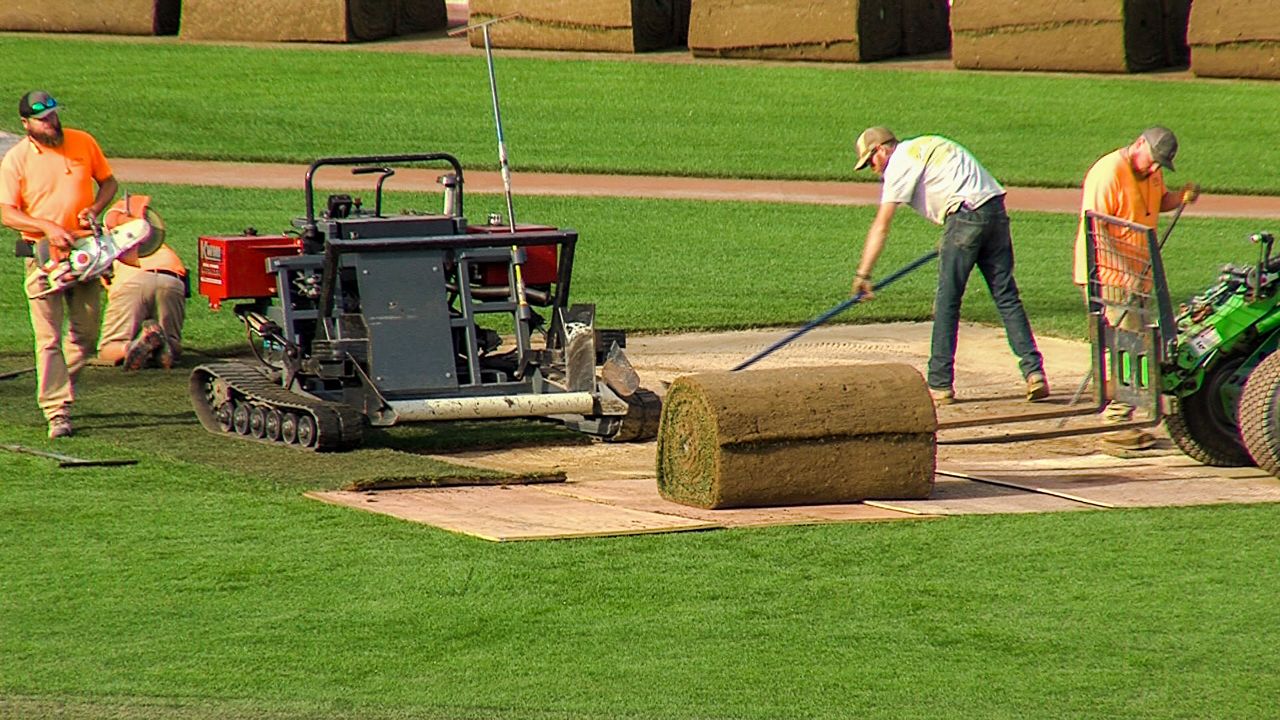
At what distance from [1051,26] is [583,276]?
1324cm

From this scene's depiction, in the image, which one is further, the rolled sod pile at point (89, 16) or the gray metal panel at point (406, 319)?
the rolled sod pile at point (89, 16)

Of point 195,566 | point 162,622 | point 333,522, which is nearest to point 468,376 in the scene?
point 333,522

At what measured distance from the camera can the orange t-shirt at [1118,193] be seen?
38.2ft

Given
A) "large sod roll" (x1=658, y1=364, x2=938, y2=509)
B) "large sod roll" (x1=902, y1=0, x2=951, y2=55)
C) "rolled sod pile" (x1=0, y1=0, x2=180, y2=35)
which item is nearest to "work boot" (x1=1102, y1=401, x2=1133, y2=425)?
"large sod roll" (x1=658, y1=364, x2=938, y2=509)

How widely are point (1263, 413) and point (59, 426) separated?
6340 mm

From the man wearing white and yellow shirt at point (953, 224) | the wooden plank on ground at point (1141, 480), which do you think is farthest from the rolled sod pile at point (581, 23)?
the wooden plank on ground at point (1141, 480)

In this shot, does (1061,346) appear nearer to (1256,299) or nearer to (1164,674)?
(1256,299)

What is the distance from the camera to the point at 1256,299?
10625 millimetres

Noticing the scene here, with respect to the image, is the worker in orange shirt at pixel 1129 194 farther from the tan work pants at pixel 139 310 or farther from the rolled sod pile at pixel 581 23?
the rolled sod pile at pixel 581 23

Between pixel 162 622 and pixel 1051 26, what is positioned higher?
pixel 1051 26

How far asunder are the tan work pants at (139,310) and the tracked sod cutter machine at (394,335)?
159 cm

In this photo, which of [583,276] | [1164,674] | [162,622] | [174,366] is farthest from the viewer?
[583,276]

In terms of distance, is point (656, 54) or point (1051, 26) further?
point (656, 54)

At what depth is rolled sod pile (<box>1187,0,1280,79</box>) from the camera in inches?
1063
